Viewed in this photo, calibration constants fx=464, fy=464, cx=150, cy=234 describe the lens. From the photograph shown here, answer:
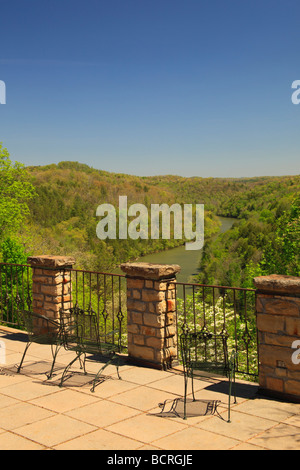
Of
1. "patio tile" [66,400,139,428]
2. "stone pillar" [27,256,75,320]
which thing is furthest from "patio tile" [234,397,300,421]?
"stone pillar" [27,256,75,320]

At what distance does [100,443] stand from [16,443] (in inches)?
26.9

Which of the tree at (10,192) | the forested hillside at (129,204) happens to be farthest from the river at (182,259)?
the tree at (10,192)

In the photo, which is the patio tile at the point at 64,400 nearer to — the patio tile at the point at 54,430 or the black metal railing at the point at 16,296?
the patio tile at the point at 54,430

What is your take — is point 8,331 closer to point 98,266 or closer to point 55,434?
point 55,434

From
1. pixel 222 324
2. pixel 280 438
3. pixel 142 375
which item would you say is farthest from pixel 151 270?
pixel 222 324

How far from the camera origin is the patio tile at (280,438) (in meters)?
3.66

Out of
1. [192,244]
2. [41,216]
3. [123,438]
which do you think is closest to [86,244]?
[41,216]

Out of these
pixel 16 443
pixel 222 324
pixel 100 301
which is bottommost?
pixel 100 301

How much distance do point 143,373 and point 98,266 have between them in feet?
147

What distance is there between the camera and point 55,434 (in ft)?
13.0

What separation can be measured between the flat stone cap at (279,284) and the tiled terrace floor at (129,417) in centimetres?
112

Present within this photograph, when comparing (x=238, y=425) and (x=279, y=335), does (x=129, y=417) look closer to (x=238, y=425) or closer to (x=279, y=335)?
(x=238, y=425)

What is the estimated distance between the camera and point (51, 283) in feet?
23.6

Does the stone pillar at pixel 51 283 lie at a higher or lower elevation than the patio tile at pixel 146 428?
higher
